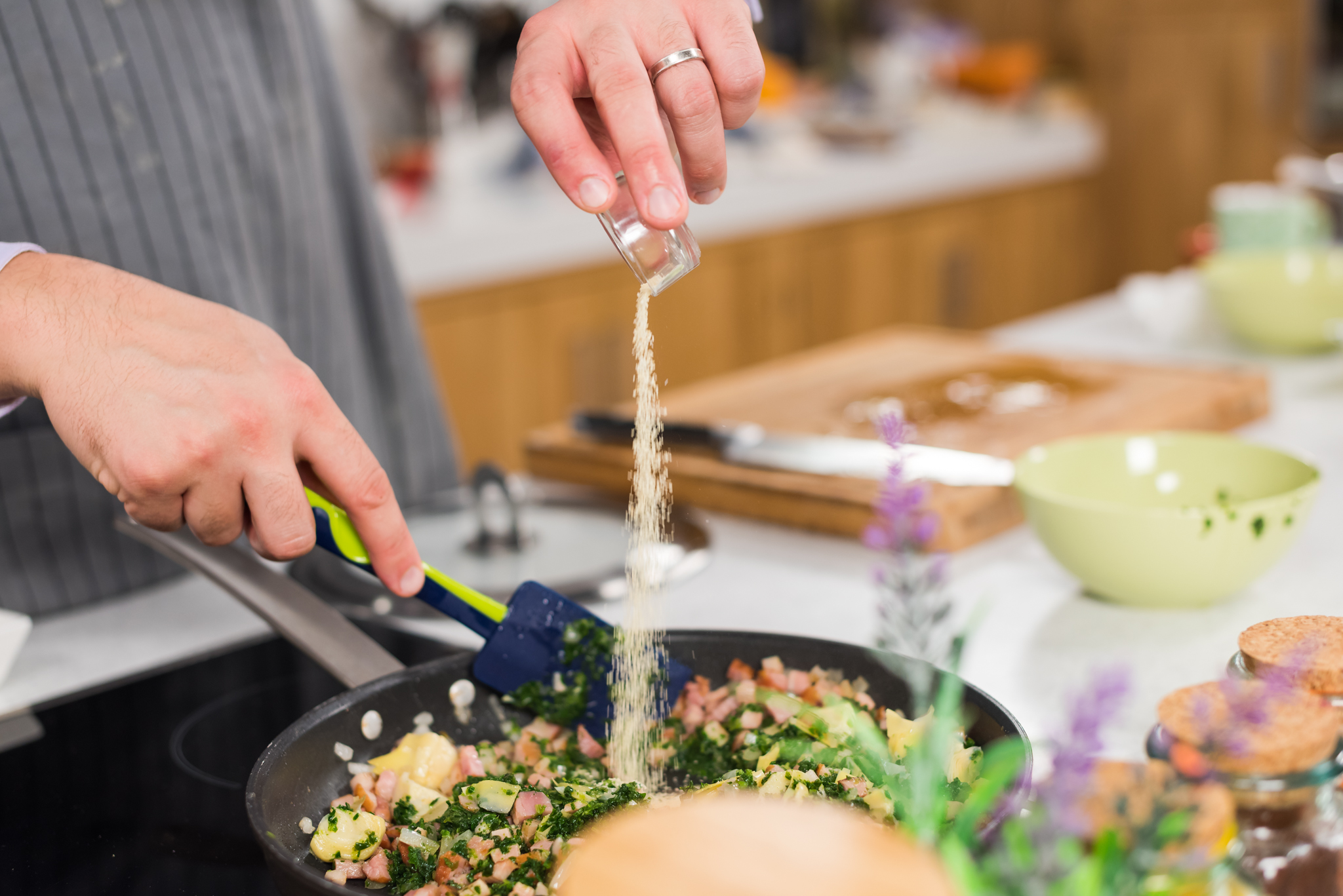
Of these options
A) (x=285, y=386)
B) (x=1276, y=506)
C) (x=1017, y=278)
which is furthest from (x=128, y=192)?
(x=1017, y=278)

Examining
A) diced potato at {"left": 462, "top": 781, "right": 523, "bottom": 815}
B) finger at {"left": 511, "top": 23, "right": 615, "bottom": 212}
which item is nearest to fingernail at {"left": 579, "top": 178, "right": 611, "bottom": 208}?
finger at {"left": 511, "top": 23, "right": 615, "bottom": 212}

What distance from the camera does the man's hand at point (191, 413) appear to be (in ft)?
2.30

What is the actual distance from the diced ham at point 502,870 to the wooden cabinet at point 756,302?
4.92 feet

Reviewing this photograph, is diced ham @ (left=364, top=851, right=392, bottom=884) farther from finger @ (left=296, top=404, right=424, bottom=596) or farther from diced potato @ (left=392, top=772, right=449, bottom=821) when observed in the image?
finger @ (left=296, top=404, right=424, bottom=596)

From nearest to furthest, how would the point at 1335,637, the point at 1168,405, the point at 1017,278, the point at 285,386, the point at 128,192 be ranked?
the point at 1335,637 → the point at 285,386 → the point at 128,192 → the point at 1168,405 → the point at 1017,278

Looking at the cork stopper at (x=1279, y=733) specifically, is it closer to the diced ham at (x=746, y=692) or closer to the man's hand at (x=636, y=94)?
the diced ham at (x=746, y=692)

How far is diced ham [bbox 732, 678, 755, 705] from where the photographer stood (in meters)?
0.74

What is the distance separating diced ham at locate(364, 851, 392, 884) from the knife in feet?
2.04

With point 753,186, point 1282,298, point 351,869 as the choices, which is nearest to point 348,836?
point 351,869

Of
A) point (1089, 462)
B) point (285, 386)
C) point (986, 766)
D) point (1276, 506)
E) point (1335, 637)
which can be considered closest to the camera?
point (986, 766)

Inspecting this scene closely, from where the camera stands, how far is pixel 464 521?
1.20m

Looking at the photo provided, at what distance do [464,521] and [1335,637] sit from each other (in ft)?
2.61

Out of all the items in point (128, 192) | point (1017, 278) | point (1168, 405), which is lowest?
point (1017, 278)

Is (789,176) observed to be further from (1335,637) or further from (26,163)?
(1335,637)
